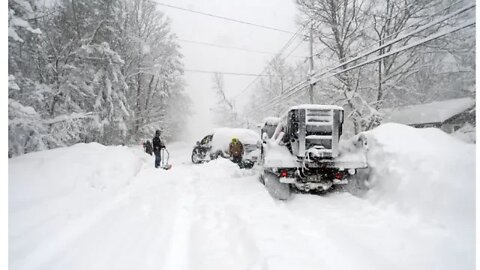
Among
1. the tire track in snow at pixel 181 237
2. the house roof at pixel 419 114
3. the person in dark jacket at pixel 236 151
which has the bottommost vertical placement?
the tire track in snow at pixel 181 237

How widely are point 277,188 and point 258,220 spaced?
1.99 metres

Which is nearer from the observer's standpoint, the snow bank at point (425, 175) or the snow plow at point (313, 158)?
the snow bank at point (425, 175)

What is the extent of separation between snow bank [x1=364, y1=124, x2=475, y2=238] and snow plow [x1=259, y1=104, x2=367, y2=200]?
48cm

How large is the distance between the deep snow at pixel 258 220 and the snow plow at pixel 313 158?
0.99ft

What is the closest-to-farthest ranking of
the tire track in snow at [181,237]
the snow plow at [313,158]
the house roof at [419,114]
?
the tire track in snow at [181,237] → the snow plow at [313,158] → the house roof at [419,114]

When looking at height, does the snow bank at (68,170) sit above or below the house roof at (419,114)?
below

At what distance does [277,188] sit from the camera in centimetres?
613

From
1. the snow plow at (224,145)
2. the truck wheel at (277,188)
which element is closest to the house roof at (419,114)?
the snow plow at (224,145)

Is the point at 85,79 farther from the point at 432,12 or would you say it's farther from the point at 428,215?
the point at 432,12

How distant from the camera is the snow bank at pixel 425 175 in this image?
3336 millimetres

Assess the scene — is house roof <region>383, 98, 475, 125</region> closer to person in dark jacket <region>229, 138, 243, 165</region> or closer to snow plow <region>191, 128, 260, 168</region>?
snow plow <region>191, 128, 260, 168</region>

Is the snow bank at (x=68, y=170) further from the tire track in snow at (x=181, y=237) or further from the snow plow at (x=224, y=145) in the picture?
the snow plow at (x=224, y=145)

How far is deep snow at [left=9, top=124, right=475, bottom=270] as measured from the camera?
2.93 metres

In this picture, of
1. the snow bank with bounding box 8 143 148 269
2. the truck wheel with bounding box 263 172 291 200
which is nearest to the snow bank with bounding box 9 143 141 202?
the snow bank with bounding box 8 143 148 269
